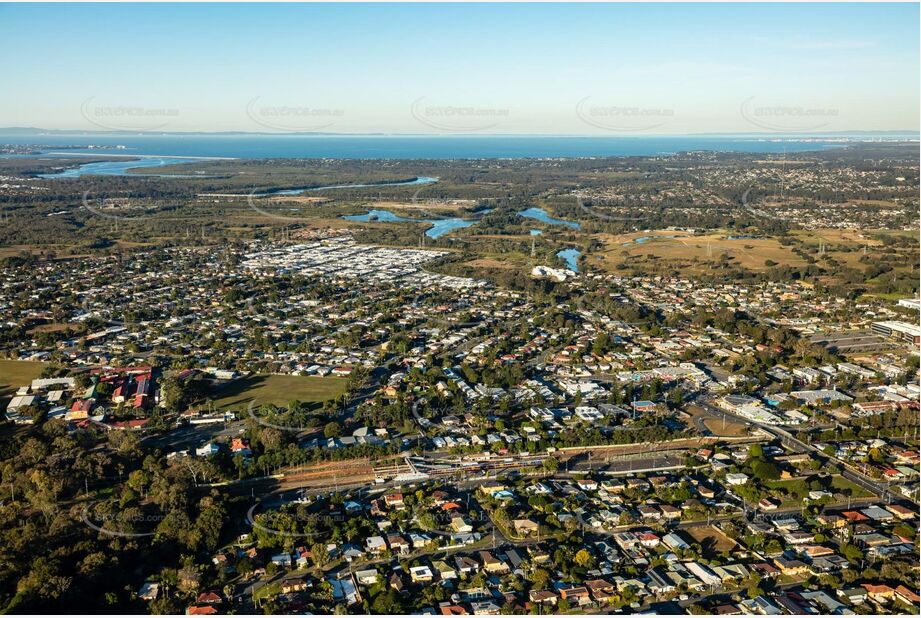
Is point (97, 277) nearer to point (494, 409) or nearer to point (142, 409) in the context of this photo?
point (142, 409)

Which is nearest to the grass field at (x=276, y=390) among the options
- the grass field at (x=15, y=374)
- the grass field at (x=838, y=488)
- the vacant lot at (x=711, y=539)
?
the grass field at (x=15, y=374)

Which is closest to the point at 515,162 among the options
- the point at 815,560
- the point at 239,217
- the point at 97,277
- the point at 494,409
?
the point at 239,217

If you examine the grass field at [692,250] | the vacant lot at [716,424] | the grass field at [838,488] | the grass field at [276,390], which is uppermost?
the grass field at [838,488]

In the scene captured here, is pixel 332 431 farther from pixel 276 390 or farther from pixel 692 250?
pixel 692 250

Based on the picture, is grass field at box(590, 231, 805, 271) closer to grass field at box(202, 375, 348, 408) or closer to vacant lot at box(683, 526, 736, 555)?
grass field at box(202, 375, 348, 408)

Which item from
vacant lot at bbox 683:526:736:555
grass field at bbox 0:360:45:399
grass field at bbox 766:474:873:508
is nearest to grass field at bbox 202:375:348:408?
grass field at bbox 0:360:45:399

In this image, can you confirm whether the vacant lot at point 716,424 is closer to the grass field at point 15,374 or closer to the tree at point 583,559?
the tree at point 583,559
